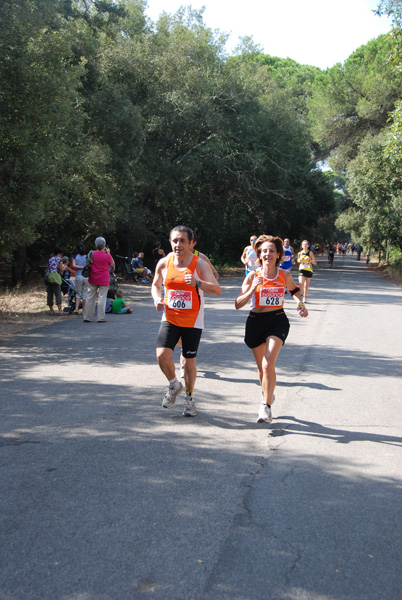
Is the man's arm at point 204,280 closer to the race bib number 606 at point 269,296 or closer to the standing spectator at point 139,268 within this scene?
the race bib number 606 at point 269,296

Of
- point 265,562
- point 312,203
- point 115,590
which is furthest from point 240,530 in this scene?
point 312,203

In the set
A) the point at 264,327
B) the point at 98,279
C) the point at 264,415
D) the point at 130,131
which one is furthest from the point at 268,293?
the point at 130,131

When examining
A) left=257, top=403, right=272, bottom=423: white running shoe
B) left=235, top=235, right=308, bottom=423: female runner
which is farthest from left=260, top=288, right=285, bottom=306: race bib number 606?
left=257, top=403, right=272, bottom=423: white running shoe

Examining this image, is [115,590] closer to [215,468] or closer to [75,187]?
[215,468]

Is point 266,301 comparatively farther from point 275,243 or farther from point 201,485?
point 201,485

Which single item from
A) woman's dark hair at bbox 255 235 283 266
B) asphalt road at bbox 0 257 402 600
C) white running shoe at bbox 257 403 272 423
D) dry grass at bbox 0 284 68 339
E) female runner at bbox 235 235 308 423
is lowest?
dry grass at bbox 0 284 68 339

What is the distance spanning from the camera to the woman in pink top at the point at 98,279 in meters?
14.0

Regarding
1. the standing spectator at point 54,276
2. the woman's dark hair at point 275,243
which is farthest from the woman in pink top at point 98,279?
the woman's dark hair at point 275,243

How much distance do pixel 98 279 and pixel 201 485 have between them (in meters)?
10.1

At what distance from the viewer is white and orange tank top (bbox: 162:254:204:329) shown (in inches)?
244

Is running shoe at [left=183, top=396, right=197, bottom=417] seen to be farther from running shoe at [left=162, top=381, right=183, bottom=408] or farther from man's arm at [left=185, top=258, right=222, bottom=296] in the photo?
man's arm at [left=185, top=258, right=222, bottom=296]

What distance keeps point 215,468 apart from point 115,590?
5.87 ft

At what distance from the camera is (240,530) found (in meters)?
3.66

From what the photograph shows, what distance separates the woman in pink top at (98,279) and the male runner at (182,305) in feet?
25.8
